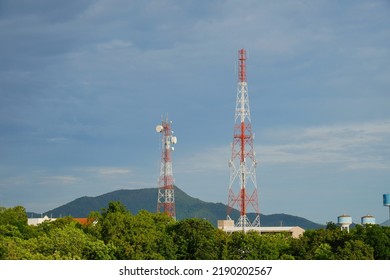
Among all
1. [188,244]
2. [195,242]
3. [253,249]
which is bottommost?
[253,249]

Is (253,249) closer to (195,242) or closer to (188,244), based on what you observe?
(195,242)

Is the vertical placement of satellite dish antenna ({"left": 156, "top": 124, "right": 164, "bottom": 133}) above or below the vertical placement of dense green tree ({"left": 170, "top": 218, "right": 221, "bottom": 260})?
above

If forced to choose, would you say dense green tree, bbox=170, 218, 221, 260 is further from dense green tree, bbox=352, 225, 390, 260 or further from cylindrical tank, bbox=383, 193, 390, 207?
cylindrical tank, bbox=383, 193, 390, 207

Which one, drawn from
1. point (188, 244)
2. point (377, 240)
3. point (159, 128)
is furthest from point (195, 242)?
point (159, 128)

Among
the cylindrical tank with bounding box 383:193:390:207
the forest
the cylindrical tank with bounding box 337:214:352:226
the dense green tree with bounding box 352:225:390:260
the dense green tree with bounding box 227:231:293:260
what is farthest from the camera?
the cylindrical tank with bounding box 337:214:352:226

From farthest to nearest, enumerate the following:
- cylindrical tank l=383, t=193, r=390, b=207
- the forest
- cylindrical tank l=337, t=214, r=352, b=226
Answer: cylindrical tank l=337, t=214, r=352, b=226 → cylindrical tank l=383, t=193, r=390, b=207 → the forest

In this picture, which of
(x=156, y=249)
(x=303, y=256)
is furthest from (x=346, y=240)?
(x=156, y=249)

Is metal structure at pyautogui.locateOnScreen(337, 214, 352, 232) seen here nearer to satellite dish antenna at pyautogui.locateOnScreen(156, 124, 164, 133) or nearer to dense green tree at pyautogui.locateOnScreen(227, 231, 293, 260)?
satellite dish antenna at pyautogui.locateOnScreen(156, 124, 164, 133)

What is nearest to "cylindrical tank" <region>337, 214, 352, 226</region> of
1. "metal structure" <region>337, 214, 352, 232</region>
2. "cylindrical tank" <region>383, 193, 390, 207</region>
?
"metal structure" <region>337, 214, 352, 232</region>

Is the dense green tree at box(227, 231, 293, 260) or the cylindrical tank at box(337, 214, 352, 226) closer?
the dense green tree at box(227, 231, 293, 260)

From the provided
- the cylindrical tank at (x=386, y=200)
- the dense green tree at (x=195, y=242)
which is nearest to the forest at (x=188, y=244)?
the dense green tree at (x=195, y=242)

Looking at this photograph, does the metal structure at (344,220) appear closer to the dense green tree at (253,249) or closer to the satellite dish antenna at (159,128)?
the satellite dish antenna at (159,128)

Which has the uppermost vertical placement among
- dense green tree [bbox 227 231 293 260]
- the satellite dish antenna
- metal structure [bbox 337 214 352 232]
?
the satellite dish antenna
